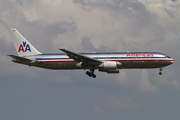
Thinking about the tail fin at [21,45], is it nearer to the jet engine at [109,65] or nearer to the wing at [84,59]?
the wing at [84,59]

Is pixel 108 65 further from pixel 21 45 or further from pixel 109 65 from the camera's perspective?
pixel 21 45

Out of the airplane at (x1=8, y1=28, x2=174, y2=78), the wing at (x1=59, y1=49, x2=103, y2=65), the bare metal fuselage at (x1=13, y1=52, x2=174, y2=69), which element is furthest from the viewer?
the bare metal fuselage at (x1=13, y1=52, x2=174, y2=69)

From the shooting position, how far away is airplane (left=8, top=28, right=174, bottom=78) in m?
56.1

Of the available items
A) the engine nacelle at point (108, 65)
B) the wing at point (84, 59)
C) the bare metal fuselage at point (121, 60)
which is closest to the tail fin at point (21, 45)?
the bare metal fuselage at point (121, 60)

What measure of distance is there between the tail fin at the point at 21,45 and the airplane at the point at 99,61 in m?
1.82

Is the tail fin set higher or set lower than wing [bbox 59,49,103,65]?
higher

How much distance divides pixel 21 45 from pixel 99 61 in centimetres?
1918

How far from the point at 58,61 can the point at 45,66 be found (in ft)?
10.8

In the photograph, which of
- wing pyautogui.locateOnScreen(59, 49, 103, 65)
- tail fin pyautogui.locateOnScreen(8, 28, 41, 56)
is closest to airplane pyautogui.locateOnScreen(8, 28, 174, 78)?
wing pyautogui.locateOnScreen(59, 49, 103, 65)

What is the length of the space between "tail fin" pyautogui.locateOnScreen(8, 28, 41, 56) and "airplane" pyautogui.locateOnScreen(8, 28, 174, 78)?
182 centimetres

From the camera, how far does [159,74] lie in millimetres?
58438

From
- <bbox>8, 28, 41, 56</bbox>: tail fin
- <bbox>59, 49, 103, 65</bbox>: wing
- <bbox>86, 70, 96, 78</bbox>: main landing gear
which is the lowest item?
<bbox>86, 70, 96, 78</bbox>: main landing gear

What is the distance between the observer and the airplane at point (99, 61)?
2210 inches

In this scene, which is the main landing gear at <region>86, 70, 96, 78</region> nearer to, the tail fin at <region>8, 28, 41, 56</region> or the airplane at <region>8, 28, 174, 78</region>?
the airplane at <region>8, 28, 174, 78</region>
